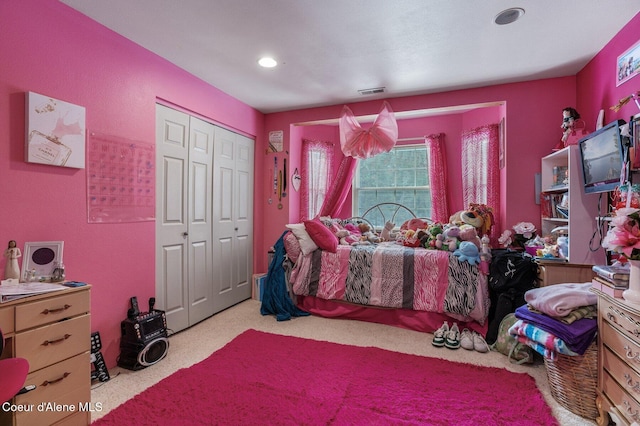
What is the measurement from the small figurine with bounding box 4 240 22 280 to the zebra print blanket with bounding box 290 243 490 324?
2198 millimetres

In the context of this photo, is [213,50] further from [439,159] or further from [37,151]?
[439,159]

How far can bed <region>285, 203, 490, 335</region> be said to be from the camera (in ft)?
9.06

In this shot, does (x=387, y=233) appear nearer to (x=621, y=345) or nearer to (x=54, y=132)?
(x=621, y=345)

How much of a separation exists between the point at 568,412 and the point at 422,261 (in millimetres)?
1453

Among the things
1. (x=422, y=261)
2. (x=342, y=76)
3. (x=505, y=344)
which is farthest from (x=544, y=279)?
(x=342, y=76)

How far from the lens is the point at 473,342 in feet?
8.39

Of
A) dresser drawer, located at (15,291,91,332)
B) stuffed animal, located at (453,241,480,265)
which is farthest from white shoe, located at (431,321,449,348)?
dresser drawer, located at (15,291,91,332)

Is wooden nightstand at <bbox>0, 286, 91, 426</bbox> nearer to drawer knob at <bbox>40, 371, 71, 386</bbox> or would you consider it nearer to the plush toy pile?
drawer knob at <bbox>40, 371, 71, 386</bbox>

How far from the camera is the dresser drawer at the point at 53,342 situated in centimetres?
145

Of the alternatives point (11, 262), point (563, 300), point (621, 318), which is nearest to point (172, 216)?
point (11, 262)

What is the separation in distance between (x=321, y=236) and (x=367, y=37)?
1908 millimetres

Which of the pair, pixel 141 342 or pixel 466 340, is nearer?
pixel 141 342

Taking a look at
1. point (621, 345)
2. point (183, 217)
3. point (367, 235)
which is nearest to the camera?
point (621, 345)

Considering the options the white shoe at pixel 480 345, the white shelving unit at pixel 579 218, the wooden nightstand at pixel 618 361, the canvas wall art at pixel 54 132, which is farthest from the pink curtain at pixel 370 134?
the canvas wall art at pixel 54 132
